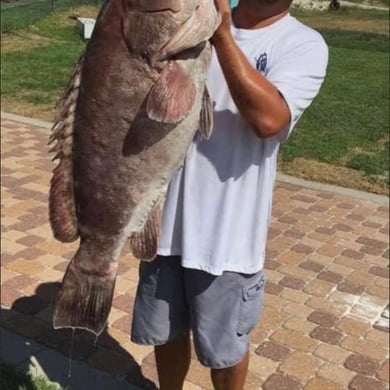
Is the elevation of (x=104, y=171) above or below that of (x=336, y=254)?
above

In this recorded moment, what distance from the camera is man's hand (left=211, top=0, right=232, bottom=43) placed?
1851 millimetres

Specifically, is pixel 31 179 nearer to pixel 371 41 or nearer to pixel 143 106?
pixel 143 106

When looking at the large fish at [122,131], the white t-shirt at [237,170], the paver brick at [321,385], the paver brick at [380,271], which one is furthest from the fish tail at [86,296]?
the paver brick at [380,271]

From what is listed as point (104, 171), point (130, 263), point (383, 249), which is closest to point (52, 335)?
point (130, 263)

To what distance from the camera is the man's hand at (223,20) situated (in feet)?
6.07

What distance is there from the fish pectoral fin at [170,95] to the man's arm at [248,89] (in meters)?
0.21

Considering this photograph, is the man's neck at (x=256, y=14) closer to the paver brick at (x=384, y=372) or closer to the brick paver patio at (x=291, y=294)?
the brick paver patio at (x=291, y=294)

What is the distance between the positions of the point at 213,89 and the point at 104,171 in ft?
1.82

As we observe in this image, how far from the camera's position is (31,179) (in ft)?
21.5

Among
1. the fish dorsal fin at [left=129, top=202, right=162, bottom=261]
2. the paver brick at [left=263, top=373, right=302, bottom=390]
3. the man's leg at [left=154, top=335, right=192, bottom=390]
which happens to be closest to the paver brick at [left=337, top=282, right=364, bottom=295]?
the paver brick at [left=263, top=373, right=302, bottom=390]

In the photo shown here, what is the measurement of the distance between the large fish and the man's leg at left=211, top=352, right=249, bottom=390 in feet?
2.58

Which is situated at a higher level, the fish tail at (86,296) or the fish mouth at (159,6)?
the fish mouth at (159,6)

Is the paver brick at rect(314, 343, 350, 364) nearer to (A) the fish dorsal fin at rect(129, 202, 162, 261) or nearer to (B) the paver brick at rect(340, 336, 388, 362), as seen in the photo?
(B) the paver brick at rect(340, 336, 388, 362)

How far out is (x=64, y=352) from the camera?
12.2 feet
